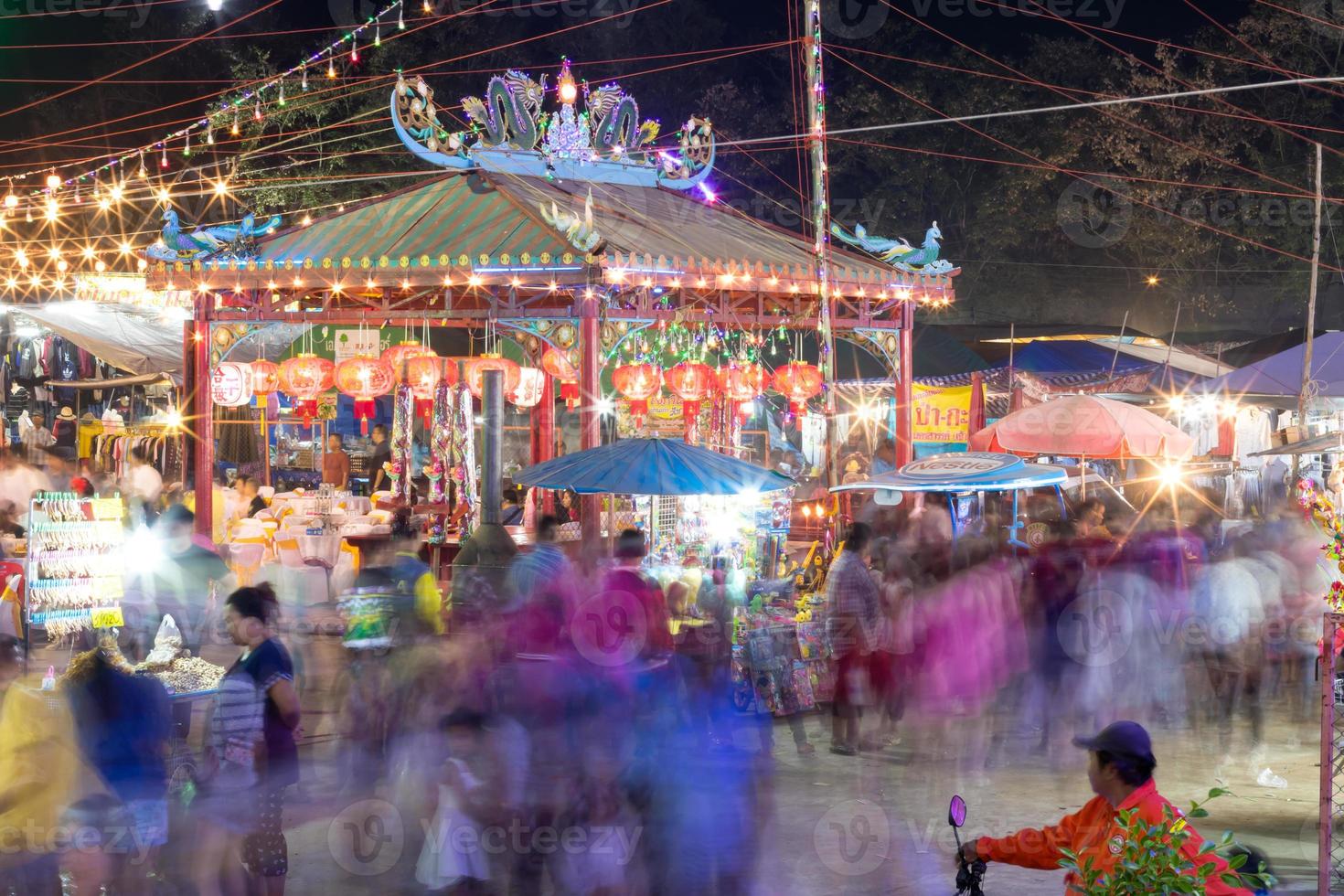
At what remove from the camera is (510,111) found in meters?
16.2

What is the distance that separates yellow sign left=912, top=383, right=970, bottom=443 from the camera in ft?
64.2

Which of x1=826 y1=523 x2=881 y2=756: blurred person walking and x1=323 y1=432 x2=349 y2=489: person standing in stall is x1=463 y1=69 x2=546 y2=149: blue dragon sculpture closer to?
x1=323 y1=432 x2=349 y2=489: person standing in stall

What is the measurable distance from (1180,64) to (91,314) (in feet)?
76.9

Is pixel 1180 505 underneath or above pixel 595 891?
above

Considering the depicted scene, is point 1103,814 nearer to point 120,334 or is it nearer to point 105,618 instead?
point 105,618

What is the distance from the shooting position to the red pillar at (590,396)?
13328mm

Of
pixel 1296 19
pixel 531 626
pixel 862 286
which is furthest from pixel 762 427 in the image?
pixel 531 626

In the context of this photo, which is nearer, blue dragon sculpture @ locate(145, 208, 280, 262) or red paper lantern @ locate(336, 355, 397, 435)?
red paper lantern @ locate(336, 355, 397, 435)

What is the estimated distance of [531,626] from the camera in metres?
6.85

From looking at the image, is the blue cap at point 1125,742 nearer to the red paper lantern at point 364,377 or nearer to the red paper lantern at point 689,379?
the red paper lantern at point 689,379

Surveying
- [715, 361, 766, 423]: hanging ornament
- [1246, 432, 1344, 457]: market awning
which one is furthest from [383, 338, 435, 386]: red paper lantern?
[1246, 432, 1344, 457]: market awning

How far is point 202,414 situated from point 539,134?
528 centimetres

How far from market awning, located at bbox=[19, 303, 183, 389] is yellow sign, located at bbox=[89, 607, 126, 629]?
12.4 meters

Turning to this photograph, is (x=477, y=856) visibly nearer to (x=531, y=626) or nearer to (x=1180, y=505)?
(x=531, y=626)
